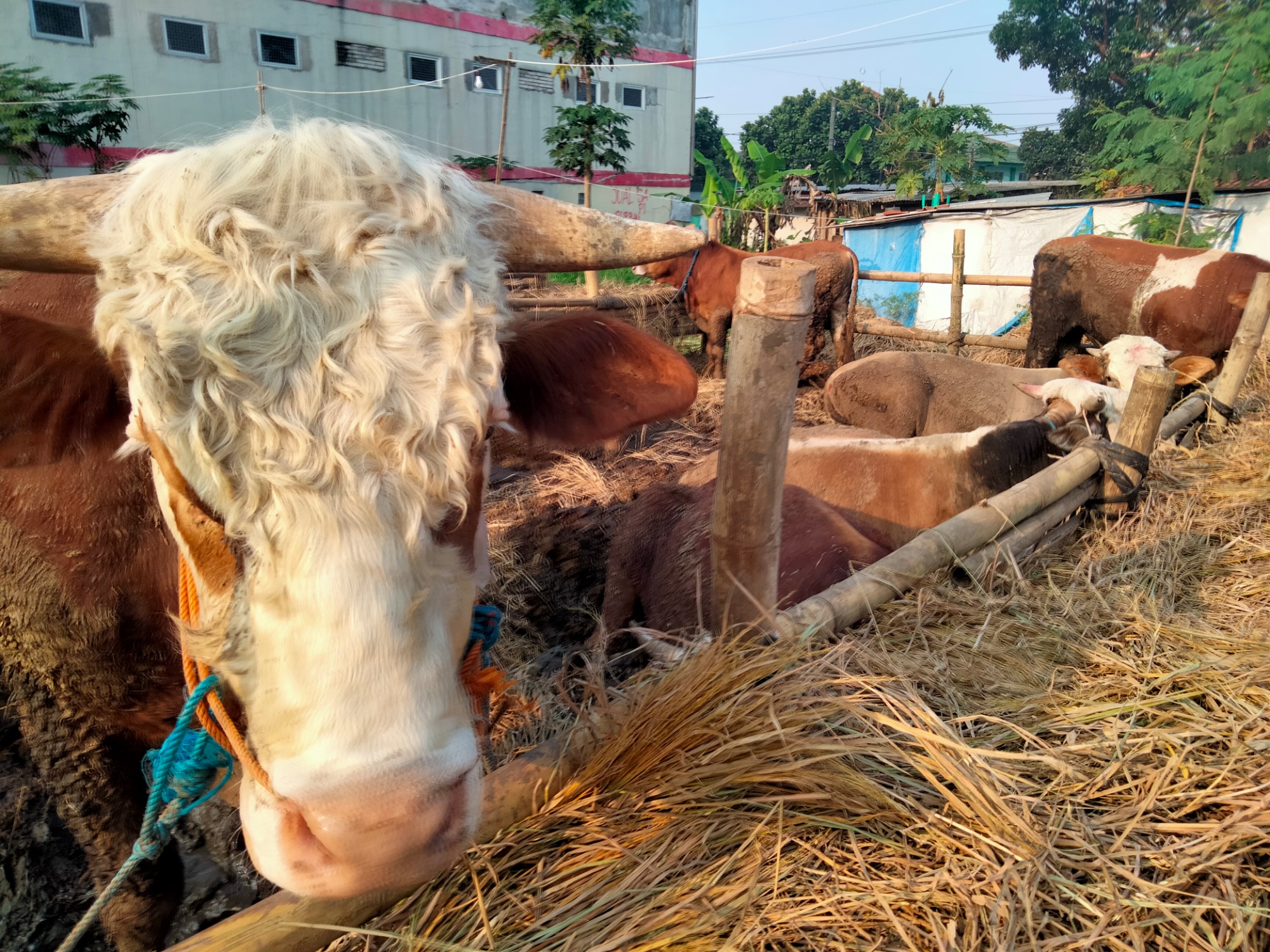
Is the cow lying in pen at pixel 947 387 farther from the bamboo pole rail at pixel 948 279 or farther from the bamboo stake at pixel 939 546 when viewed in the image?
the bamboo pole rail at pixel 948 279

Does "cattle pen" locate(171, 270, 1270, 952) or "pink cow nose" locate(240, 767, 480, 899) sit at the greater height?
"pink cow nose" locate(240, 767, 480, 899)

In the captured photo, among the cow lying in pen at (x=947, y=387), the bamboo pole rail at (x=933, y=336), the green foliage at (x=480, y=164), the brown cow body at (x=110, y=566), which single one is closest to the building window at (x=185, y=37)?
the green foliage at (x=480, y=164)

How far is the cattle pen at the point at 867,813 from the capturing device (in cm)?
118

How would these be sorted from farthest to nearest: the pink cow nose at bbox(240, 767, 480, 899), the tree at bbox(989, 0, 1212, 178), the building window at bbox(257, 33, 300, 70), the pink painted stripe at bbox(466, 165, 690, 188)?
1. the tree at bbox(989, 0, 1212, 178)
2. the pink painted stripe at bbox(466, 165, 690, 188)
3. the building window at bbox(257, 33, 300, 70)
4. the pink cow nose at bbox(240, 767, 480, 899)

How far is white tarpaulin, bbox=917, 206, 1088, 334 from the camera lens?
14.7m

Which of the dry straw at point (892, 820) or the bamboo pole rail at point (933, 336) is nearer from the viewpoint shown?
the dry straw at point (892, 820)

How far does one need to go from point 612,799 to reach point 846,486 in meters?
2.60

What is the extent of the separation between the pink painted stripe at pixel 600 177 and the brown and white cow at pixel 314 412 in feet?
50.4

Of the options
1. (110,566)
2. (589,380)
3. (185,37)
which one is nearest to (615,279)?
(185,37)

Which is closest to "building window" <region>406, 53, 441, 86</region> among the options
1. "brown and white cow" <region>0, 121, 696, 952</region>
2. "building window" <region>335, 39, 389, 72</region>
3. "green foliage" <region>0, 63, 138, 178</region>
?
"building window" <region>335, 39, 389, 72</region>

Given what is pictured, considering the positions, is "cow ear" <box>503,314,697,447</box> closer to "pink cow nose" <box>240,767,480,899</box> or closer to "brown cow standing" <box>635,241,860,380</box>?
"pink cow nose" <box>240,767,480,899</box>

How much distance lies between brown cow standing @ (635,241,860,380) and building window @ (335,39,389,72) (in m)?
11.8

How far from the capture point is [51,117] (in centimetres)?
1286

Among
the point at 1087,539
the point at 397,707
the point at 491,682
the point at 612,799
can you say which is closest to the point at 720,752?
the point at 612,799
